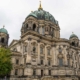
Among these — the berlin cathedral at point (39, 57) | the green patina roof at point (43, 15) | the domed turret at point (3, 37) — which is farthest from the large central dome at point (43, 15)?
the domed turret at point (3, 37)

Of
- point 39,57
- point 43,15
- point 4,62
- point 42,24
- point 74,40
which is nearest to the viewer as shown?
point 4,62

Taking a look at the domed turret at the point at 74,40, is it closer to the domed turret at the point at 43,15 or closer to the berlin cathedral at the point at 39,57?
the domed turret at the point at 43,15

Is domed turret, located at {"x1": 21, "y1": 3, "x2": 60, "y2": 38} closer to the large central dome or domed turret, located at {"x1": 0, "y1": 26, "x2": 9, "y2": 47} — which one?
the large central dome

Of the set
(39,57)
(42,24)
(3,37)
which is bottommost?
(39,57)

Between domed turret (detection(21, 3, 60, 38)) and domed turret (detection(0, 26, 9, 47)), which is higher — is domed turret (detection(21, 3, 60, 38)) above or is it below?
above

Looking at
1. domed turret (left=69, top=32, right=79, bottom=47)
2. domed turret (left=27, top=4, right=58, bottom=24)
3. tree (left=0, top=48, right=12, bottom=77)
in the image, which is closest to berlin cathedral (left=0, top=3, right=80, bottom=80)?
domed turret (left=27, top=4, right=58, bottom=24)

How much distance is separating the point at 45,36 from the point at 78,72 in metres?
15.9

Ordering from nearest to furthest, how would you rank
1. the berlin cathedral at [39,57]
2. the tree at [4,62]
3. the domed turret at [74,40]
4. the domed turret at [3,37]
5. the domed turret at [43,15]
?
the tree at [4,62] → the berlin cathedral at [39,57] → the domed turret at [3,37] → the domed turret at [43,15] → the domed turret at [74,40]

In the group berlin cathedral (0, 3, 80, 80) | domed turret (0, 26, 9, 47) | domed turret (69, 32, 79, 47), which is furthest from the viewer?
domed turret (69, 32, 79, 47)

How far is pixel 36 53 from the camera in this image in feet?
153

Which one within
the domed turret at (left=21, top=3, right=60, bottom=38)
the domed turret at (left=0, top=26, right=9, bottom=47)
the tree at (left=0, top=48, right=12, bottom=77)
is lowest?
the tree at (left=0, top=48, right=12, bottom=77)

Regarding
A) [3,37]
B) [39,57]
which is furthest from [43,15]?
[39,57]

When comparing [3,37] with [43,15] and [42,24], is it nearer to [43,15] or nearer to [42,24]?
[42,24]

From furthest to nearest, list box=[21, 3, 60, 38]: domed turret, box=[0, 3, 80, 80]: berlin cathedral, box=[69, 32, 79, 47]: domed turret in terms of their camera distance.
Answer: box=[69, 32, 79, 47]: domed turret → box=[21, 3, 60, 38]: domed turret → box=[0, 3, 80, 80]: berlin cathedral
